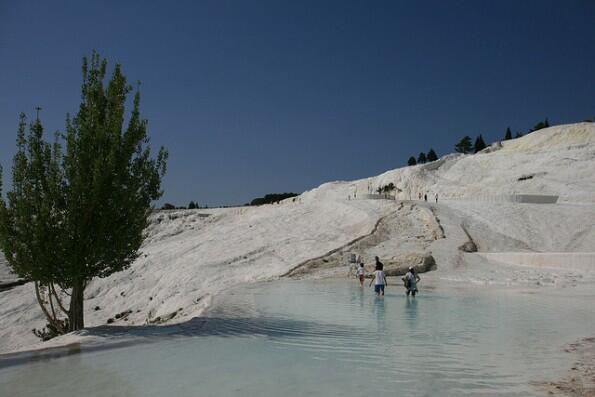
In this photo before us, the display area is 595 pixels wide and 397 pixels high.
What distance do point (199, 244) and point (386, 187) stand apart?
144 ft

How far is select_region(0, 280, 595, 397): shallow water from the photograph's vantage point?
6.23m

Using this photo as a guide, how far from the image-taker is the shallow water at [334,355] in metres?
6.23

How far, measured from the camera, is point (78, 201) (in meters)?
12.5

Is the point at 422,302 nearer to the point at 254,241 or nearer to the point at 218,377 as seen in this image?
the point at 218,377

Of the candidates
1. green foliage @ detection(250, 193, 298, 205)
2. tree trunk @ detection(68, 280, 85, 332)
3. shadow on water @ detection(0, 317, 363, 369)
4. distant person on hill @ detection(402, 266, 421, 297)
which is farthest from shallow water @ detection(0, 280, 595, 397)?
green foliage @ detection(250, 193, 298, 205)

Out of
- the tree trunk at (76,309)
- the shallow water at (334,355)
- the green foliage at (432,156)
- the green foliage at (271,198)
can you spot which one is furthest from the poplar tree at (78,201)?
the green foliage at (432,156)

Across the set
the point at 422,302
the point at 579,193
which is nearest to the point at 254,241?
the point at 422,302

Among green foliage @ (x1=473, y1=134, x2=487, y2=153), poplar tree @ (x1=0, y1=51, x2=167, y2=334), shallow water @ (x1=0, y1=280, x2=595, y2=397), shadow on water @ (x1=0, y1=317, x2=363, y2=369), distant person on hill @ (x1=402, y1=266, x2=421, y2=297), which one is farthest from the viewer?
green foliage @ (x1=473, y1=134, x2=487, y2=153)

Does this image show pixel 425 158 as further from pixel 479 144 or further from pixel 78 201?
pixel 78 201

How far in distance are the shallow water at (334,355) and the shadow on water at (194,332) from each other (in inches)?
1.2

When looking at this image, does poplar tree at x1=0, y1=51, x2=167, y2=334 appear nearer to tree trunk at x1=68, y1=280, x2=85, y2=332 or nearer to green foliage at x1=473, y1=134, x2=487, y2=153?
tree trunk at x1=68, y1=280, x2=85, y2=332

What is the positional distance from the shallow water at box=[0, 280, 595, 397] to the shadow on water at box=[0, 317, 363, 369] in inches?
1.2

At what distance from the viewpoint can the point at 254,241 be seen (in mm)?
31125

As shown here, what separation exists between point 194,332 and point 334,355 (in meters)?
3.66
